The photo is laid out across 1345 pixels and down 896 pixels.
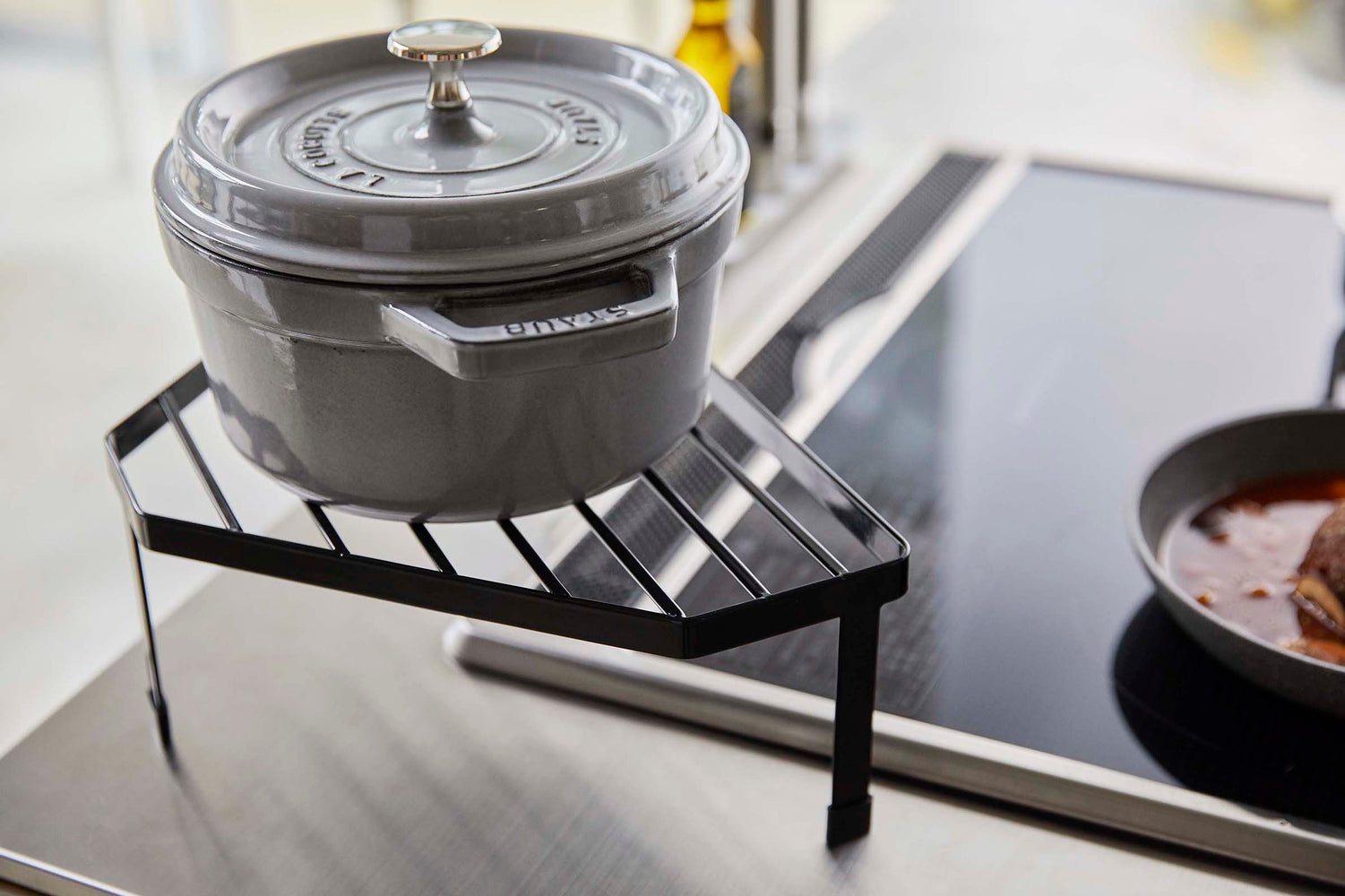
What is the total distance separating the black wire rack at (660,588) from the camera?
0.53 m

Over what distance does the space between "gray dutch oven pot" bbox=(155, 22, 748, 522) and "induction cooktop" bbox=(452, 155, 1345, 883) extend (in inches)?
8.7

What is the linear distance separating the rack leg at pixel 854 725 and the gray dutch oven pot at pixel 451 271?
0.11m

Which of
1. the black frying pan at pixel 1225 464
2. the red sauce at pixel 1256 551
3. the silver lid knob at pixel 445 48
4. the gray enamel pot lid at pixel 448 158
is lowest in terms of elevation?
the red sauce at pixel 1256 551

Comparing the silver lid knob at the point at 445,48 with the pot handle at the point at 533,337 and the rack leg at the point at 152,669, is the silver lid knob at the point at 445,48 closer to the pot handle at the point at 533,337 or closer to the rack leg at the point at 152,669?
the pot handle at the point at 533,337

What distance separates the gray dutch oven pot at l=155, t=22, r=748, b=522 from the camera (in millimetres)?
475

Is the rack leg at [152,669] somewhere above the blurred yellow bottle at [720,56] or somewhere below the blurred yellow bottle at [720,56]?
below

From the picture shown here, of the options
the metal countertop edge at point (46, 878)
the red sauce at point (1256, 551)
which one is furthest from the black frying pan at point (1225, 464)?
the metal countertop edge at point (46, 878)

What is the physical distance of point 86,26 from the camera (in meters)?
2.79

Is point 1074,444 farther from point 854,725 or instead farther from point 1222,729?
point 854,725

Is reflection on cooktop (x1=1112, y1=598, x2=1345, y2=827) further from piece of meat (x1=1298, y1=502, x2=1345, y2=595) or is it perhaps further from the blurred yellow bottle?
the blurred yellow bottle

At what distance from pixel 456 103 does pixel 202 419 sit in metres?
0.93

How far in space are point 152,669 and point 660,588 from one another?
282 millimetres

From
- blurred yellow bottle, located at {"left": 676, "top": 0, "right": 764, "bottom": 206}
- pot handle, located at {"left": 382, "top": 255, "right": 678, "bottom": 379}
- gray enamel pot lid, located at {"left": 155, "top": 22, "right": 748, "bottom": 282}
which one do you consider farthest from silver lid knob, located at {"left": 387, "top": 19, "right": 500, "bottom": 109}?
blurred yellow bottle, located at {"left": 676, "top": 0, "right": 764, "bottom": 206}

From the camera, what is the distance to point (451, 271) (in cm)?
47
